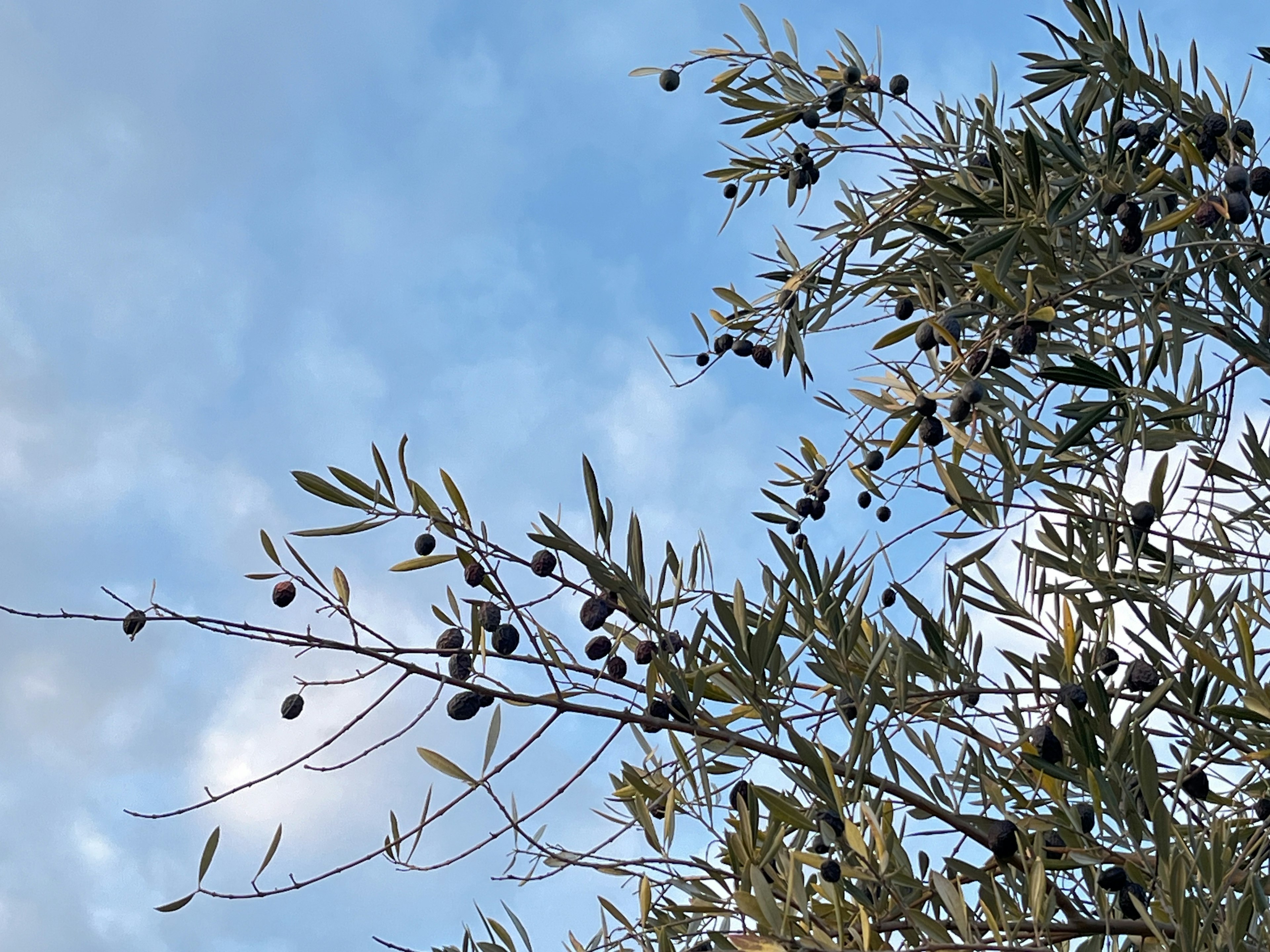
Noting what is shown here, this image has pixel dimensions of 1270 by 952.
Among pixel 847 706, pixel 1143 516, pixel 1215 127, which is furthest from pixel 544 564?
pixel 1215 127

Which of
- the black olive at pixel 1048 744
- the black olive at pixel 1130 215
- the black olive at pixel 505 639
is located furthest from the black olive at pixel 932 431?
the black olive at pixel 505 639

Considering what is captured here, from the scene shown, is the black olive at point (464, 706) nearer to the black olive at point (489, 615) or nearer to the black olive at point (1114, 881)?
the black olive at point (489, 615)

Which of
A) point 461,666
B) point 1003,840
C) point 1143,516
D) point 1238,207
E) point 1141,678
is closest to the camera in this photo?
point 461,666

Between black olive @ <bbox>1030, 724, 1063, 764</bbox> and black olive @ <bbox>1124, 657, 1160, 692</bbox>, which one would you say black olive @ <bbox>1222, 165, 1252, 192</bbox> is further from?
black olive @ <bbox>1030, 724, 1063, 764</bbox>

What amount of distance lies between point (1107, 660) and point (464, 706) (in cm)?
109

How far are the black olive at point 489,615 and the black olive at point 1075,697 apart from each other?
89 centimetres

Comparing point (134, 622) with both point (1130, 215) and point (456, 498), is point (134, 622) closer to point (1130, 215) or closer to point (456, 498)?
point (456, 498)

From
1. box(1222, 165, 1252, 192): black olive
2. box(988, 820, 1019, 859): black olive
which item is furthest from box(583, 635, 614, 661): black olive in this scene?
box(1222, 165, 1252, 192): black olive

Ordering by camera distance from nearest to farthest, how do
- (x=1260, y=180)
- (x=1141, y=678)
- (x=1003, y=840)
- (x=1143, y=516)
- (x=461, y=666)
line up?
(x=461, y=666) < (x=1003, y=840) < (x=1141, y=678) < (x=1143, y=516) < (x=1260, y=180)

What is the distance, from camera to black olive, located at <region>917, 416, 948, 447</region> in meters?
2.38

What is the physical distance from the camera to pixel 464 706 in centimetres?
178

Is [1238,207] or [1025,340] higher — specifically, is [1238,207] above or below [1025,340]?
above

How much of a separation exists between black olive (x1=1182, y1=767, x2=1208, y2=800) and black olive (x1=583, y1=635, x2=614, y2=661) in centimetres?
102

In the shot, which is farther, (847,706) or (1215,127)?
(1215,127)
